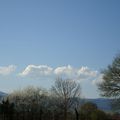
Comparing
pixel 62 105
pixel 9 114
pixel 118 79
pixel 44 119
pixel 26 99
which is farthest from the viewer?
pixel 26 99

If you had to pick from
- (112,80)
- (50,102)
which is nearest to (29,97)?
(50,102)

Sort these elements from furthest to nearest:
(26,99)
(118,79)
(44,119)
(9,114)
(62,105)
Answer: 1. (26,99)
2. (62,105)
3. (118,79)
4. (44,119)
5. (9,114)

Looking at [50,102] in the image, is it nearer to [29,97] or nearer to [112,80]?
[29,97]

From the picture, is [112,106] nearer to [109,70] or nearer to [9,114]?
[109,70]

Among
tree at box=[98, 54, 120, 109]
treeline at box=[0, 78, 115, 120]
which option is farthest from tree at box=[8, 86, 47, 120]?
tree at box=[98, 54, 120, 109]

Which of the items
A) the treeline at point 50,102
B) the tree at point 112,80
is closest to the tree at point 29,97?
the treeline at point 50,102

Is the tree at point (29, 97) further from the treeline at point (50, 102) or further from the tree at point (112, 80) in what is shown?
the tree at point (112, 80)

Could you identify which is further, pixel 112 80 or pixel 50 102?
pixel 50 102

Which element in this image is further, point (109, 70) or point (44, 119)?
point (109, 70)

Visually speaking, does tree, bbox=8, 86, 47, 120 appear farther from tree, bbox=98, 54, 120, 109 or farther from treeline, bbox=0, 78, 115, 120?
tree, bbox=98, 54, 120, 109

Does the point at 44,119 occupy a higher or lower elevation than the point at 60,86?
lower

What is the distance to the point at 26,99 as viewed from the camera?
8481cm

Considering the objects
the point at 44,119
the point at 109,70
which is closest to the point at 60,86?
the point at 109,70

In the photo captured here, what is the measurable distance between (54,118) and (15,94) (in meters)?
51.5
